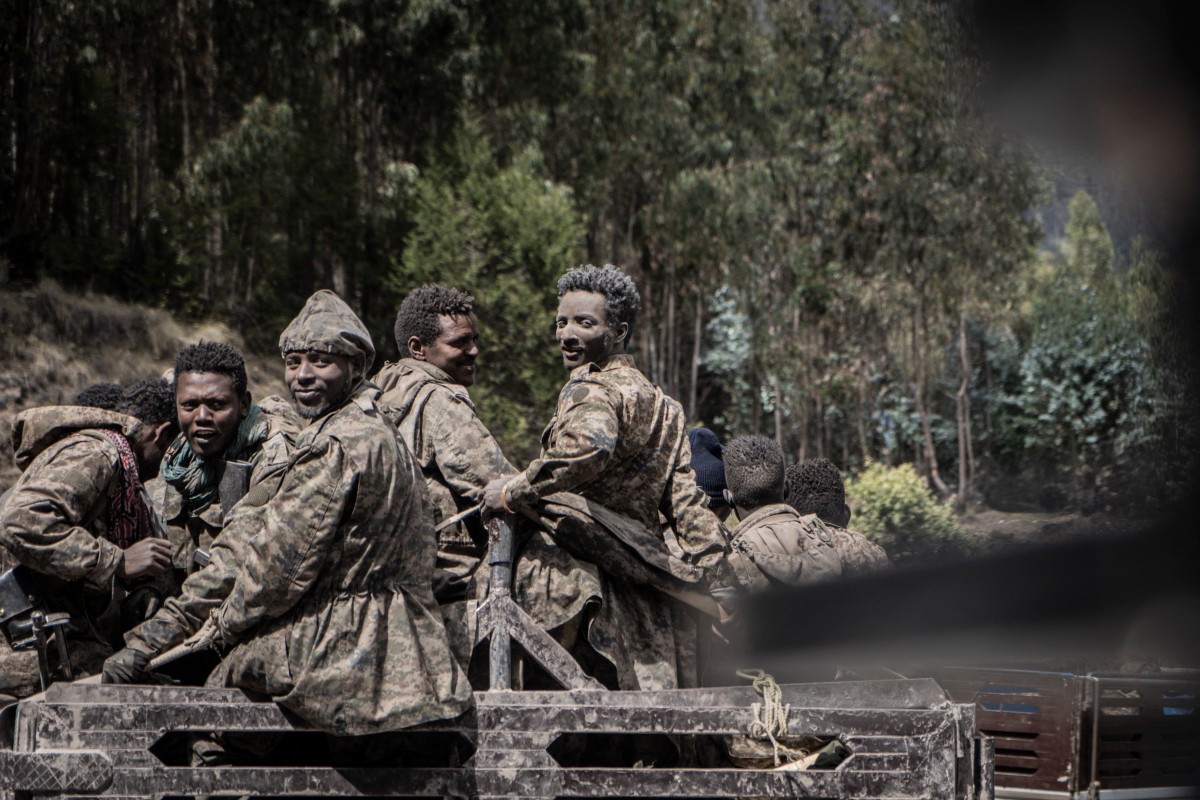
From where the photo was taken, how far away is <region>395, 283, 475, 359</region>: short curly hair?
4.40 m

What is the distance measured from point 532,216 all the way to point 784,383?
26.1 feet

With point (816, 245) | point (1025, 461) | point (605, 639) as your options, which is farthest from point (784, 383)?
point (1025, 461)

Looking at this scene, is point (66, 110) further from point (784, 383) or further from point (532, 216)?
point (784, 383)

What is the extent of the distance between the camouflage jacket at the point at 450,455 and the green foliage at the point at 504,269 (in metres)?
12.6

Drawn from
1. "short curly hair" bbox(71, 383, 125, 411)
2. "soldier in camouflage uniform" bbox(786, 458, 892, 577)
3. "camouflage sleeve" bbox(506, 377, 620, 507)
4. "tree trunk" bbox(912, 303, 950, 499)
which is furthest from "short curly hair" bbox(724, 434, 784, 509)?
"tree trunk" bbox(912, 303, 950, 499)

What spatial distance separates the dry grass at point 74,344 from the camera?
516 inches

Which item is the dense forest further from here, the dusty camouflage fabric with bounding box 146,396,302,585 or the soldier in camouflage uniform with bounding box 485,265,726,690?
the dusty camouflage fabric with bounding box 146,396,302,585

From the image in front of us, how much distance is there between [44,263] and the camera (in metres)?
15.4

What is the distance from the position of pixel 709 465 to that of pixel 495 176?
13.6 meters

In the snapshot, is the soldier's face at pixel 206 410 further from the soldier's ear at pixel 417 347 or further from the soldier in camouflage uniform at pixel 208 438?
the soldier's ear at pixel 417 347

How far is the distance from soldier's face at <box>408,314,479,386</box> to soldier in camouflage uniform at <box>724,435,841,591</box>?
3.67 feet

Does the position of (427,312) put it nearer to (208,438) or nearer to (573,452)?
(208,438)

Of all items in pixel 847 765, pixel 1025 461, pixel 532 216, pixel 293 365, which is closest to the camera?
pixel 1025 461

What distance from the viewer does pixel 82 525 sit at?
12.6ft
